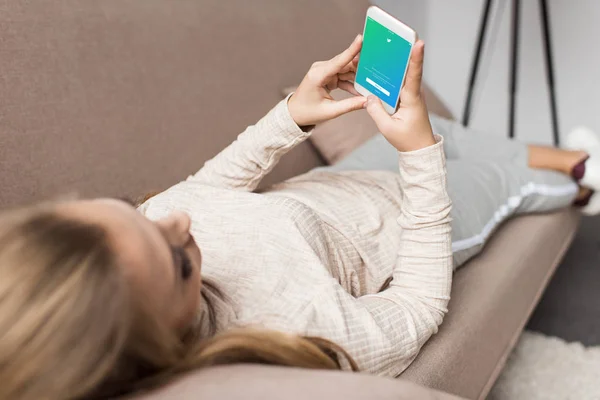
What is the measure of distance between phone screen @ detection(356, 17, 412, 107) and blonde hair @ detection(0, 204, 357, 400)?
0.46 meters

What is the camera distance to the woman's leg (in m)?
1.14

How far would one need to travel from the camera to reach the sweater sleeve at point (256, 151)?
1013 mm

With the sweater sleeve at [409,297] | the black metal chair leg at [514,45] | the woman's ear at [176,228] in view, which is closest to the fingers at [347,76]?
the sweater sleeve at [409,297]

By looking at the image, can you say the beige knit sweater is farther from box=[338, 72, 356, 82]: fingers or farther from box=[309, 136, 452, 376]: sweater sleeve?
box=[338, 72, 356, 82]: fingers

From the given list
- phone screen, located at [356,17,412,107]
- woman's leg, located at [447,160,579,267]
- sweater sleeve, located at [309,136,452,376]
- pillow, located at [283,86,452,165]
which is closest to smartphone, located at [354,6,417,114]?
phone screen, located at [356,17,412,107]

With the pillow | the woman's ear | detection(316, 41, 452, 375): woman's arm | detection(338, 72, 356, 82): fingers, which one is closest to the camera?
the woman's ear

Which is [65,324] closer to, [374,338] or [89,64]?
[374,338]

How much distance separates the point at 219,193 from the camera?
38.5 inches

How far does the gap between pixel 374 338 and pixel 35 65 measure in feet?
2.52

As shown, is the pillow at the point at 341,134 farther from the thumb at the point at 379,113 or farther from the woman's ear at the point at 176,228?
the woman's ear at the point at 176,228

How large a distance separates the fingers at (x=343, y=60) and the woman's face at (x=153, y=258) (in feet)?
1.36

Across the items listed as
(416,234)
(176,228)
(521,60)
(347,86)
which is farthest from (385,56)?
(521,60)

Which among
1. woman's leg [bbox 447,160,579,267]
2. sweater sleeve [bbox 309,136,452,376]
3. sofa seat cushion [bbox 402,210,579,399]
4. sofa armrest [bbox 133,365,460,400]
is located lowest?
sofa seat cushion [bbox 402,210,579,399]

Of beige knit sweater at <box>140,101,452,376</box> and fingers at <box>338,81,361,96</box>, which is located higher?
fingers at <box>338,81,361,96</box>
